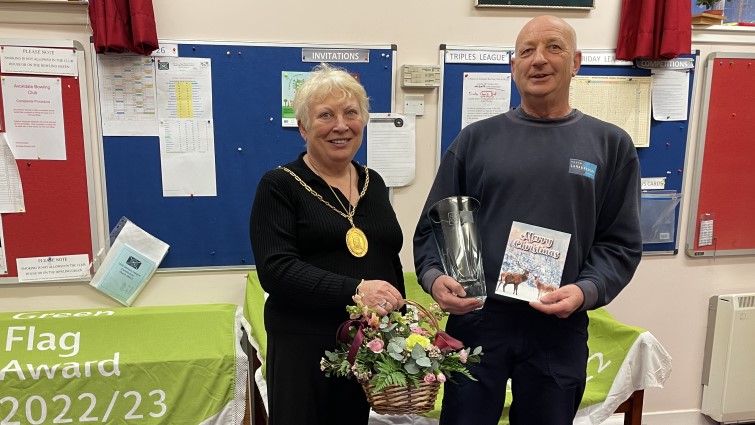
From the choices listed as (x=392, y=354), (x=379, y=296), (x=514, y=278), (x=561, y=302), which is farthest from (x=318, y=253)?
(x=561, y=302)

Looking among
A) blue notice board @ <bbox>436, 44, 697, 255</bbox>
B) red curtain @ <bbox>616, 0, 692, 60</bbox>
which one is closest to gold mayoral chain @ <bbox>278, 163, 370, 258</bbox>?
blue notice board @ <bbox>436, 44, 697, 255</bbox>

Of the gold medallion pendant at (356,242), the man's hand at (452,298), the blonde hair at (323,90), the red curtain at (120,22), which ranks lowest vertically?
the man's hand at (452,298)

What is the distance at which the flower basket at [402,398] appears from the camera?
1153 millimetres

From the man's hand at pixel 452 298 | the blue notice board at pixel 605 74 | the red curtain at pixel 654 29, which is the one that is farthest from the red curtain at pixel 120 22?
the red curtain at pixel 654 29

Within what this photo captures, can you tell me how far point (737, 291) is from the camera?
276 cm

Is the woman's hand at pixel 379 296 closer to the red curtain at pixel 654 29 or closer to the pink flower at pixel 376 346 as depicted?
the pink flower at pixel 376 346

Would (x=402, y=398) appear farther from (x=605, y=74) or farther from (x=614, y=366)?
(x=605, y=74)

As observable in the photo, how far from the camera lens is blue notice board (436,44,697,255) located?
239 cm

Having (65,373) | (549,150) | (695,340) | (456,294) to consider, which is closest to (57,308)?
(65,373)

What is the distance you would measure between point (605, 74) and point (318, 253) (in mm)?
1865

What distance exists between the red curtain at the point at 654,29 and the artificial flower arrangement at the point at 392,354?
5.99 feet

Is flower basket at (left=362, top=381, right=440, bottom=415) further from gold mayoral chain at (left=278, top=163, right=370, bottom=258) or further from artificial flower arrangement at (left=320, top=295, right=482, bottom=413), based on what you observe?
gold mayoral chain at (left=278, top=163, right=370, bottom=258)

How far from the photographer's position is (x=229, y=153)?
2.30 metres

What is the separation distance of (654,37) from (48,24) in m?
2.60
